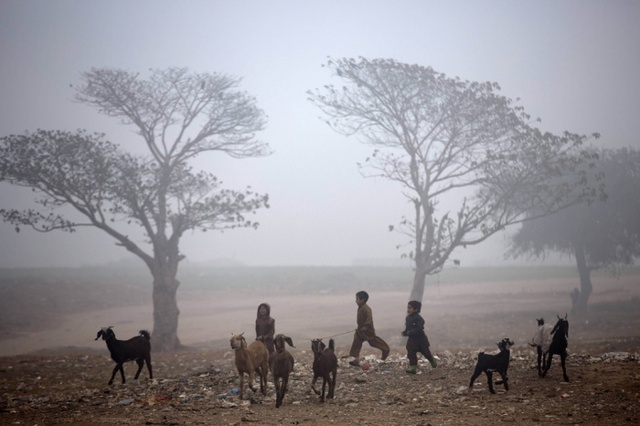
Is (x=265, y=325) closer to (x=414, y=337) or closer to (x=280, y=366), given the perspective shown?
(x=280, y=366)

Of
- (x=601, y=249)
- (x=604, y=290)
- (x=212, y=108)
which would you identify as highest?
(x=212, y=108)

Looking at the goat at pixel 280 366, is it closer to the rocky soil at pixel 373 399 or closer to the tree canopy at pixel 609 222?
the rocky soil at pixel 373 399

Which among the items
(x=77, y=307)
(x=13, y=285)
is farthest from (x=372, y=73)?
(x=13, y=285)

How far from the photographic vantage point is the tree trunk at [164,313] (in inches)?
884

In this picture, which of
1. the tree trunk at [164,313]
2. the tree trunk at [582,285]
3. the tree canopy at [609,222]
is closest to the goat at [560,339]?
the tree trunk at [164,313]

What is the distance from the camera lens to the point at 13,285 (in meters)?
39.8

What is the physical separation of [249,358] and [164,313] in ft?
45.5

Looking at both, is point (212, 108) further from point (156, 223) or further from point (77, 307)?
point (77, 307)

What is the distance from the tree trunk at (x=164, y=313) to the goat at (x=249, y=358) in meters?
13.1

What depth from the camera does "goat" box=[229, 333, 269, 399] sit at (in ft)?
31.5

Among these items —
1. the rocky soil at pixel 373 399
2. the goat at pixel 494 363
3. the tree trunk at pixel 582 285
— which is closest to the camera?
the rocky soil at pixel 373 399

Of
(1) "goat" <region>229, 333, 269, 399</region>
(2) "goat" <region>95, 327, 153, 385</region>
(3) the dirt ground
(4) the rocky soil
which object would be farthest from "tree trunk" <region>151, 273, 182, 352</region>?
(1) "goat" <region>229, 333, 269, 399</region>

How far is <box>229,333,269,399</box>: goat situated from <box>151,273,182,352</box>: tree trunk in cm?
1312

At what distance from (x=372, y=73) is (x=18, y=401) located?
1924cm
